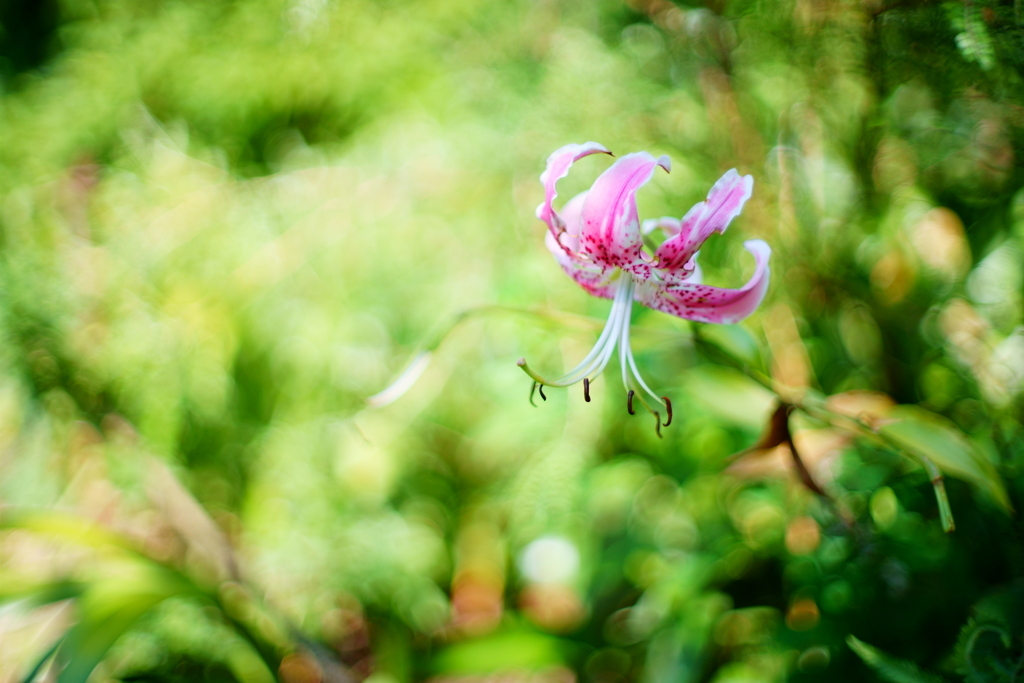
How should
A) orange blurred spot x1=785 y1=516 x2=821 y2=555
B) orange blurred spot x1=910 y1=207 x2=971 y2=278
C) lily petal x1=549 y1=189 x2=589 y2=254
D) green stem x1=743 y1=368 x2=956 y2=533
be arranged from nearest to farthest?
green stem x1=743 y1=368 x2=956 y2=533, lily petal x1=549 y1=189 x2=589 y2=254, orange blurred spot x1=785 y1=516 x2=821 y2=555, orange blurred spot x1=910 y1=207 x2=971 y2=278

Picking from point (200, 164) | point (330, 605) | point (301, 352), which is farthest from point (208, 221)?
point (330, 605)

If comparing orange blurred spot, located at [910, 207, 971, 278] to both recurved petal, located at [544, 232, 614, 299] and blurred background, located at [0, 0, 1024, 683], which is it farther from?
recurved petal, located at [544, 232, 614, 299]

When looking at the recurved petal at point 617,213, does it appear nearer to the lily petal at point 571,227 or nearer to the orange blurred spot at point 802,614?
the lily petal at point 571,227

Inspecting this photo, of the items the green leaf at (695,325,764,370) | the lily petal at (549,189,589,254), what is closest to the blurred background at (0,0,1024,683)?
the green leaf at (695,325,764,370)

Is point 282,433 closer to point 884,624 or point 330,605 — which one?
point 330,605

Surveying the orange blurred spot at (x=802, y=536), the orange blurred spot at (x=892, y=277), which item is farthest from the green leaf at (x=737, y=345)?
the orange blurred spot at (x=892, y=277)

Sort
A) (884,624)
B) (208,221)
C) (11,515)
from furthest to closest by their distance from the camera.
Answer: (208,221), (11,515), (884,624)

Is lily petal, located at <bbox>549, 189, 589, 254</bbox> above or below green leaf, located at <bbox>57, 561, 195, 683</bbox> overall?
above
